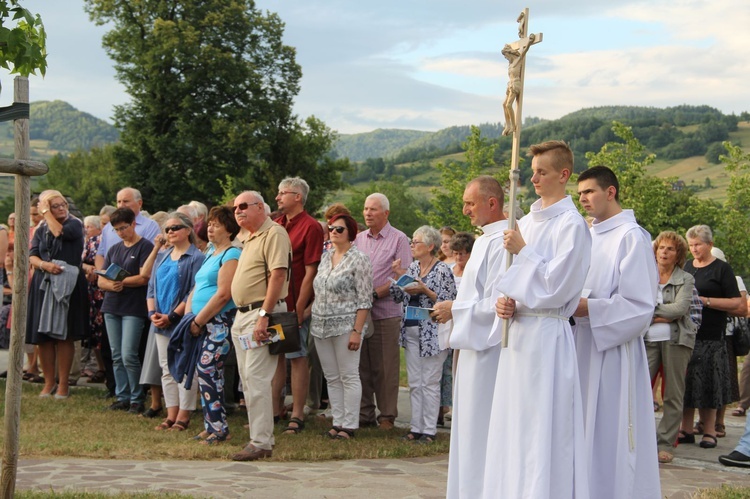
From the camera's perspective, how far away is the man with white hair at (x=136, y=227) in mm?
11477

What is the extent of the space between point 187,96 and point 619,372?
3944 centimetres

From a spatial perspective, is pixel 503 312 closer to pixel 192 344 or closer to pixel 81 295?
pixel 192 344

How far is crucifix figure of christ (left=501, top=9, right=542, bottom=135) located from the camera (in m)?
5.96

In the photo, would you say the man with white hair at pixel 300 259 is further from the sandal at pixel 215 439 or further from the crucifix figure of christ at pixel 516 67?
the crucifix figure of christ at pixel 516 67

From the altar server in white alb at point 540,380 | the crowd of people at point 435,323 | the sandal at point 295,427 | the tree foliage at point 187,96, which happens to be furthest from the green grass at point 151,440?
the tree foliage at point 187,96

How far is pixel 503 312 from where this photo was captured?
18.4ft

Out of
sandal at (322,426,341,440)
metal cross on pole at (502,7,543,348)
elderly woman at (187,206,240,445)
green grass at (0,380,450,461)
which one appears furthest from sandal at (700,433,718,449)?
metal cross on pole at (502,7,543,348)

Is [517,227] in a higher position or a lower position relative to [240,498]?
higher

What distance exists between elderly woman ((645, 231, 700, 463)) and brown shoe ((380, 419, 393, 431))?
106 inches

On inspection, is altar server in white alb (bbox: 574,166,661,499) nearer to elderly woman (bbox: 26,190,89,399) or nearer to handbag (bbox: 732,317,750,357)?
handbag (bbox: 732,317,750,357)

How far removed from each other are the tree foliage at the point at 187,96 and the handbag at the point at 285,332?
36084 millimetres

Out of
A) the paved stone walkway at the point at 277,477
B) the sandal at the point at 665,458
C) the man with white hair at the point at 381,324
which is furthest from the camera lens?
the man with white hair at the point at 381,324

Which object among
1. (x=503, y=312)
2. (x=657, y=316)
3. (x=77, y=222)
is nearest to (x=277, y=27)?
(x=77, y=222)

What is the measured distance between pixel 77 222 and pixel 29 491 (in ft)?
17.9
